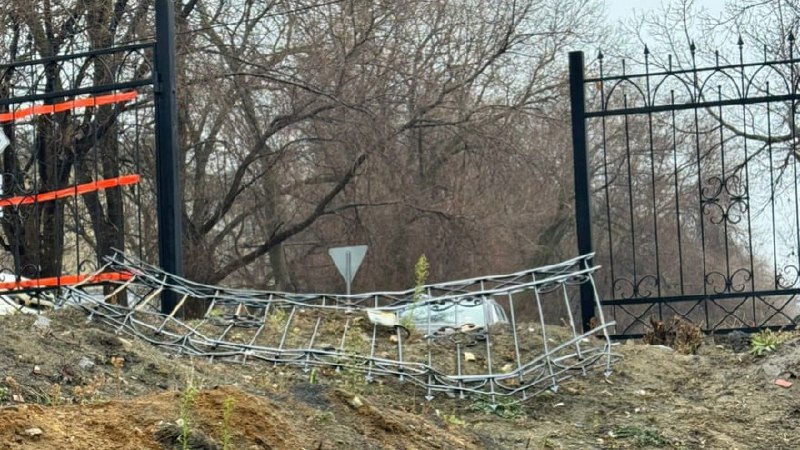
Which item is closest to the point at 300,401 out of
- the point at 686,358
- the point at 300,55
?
the point at 686,358

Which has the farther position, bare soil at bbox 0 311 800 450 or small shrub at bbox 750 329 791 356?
small shrub at bbox 750 329 791 356

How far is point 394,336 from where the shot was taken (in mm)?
6301

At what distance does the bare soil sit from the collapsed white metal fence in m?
0.09

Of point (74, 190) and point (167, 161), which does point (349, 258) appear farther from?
point (167, 161)

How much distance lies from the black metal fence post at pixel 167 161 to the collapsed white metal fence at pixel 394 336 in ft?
1.94

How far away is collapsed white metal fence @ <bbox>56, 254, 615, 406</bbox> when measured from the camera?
559 cm

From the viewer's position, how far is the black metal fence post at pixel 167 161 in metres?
7.62

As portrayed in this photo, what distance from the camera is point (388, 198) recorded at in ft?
58.8

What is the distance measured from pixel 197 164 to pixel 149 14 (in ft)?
8.18

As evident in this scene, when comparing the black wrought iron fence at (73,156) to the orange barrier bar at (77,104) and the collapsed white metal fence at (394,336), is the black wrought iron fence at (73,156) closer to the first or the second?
the orange barrier bar at (77,104)

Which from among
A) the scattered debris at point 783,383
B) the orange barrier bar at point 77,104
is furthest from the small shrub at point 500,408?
the orange barrier bar at point 77,104

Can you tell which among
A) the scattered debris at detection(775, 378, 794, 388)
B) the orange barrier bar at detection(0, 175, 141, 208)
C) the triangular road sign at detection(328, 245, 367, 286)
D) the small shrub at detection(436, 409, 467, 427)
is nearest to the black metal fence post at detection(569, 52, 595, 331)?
the scattered debris at detection(775, 378, 794, 388)

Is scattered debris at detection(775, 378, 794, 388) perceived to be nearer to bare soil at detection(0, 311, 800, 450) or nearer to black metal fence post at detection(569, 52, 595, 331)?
bare soil at detection(0, 311, 800, 450)

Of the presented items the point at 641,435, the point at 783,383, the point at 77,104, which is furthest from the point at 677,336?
the point at 77,104
